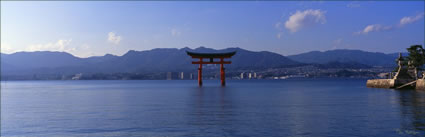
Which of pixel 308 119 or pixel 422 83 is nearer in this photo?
pixel 308 119

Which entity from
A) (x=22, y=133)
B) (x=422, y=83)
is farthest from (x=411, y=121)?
(x=422, y=83)

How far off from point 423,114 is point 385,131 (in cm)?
661

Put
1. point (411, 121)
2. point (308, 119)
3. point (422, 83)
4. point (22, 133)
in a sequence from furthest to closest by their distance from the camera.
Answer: point (422, 83), point (308, 119), point (411, 121), point (22, 133)

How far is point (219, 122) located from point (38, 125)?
28.0 feet

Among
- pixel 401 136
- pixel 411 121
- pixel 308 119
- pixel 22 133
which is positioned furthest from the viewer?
pixel 308 119

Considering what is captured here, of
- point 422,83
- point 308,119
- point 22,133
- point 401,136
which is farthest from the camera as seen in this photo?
point 422,83

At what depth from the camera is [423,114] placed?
20.6m

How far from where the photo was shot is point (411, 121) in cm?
1808

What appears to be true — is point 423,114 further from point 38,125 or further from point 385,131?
point 38,125

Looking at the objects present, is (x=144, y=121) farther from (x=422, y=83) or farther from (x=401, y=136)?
(x=422, y=83)

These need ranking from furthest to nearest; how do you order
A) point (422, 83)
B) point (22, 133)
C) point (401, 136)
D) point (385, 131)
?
point (422, 83)
point (22, 133)
point (385, 131)
point (401, 136)

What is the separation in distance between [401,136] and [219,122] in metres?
8.01

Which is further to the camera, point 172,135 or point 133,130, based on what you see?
point 133,130

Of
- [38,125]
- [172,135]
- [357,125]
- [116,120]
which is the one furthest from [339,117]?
[38,125]
